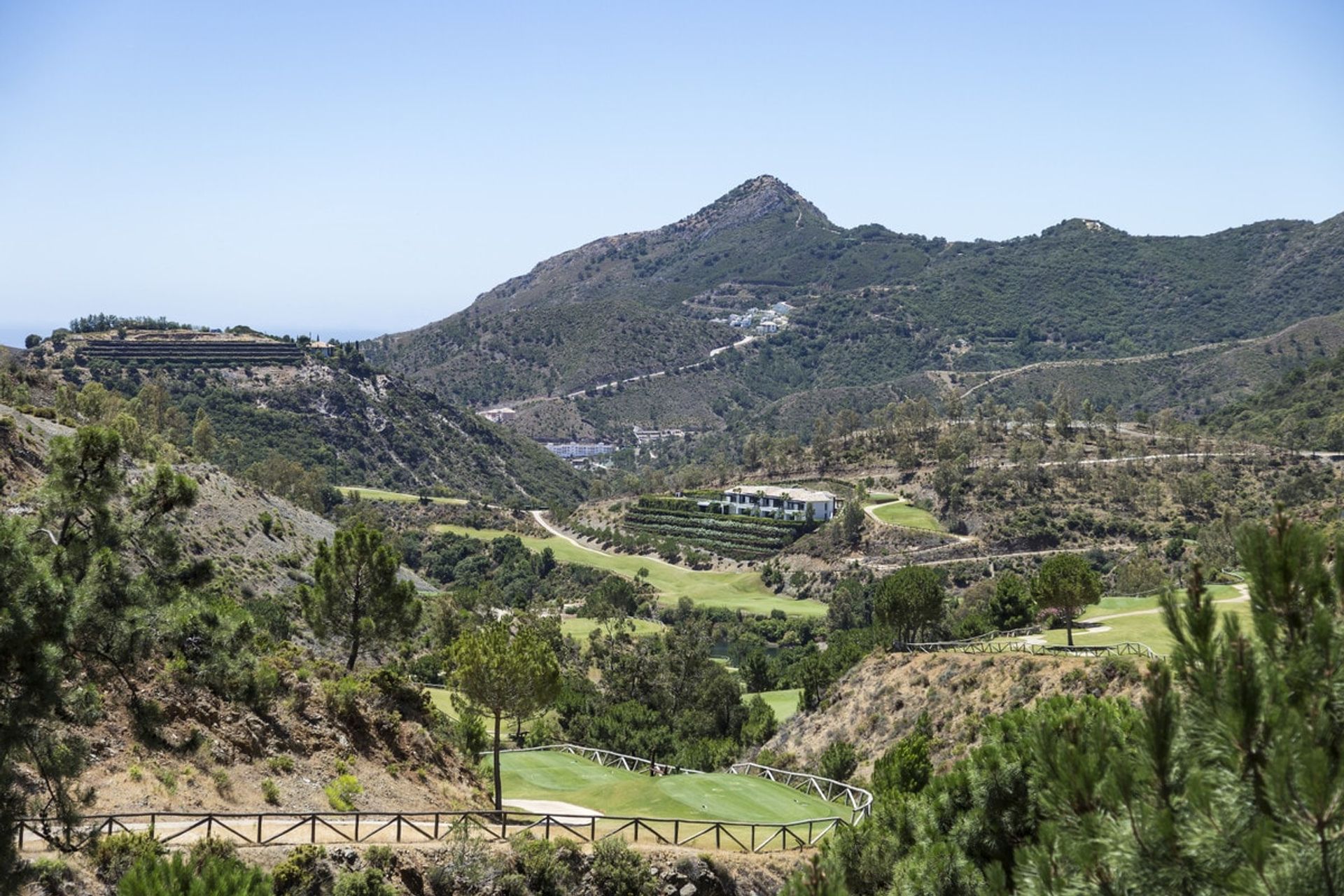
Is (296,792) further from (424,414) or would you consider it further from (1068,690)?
(424,414)

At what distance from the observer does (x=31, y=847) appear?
16812mm

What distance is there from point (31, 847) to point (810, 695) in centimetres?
3856

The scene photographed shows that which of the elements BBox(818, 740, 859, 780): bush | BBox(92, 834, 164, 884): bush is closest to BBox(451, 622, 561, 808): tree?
BBox(92, 834, 164, 884): bush

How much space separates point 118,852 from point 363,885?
372 cm

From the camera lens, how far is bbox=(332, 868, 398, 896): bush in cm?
1822

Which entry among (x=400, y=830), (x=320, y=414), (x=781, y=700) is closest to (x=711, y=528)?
(x=781, y=700)

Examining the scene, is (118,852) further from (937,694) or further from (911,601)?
(911,601)

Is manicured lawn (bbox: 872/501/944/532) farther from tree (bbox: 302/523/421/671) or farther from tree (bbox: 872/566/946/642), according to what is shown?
tree (bbox: 302/523/421/671)

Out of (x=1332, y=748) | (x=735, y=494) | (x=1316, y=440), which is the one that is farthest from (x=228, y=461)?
(x=1332, y=748)

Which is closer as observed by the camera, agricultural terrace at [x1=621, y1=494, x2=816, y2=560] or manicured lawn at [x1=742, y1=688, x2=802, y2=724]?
manicured lawn at [x1=742, y1=688, x2=802, y2=724]

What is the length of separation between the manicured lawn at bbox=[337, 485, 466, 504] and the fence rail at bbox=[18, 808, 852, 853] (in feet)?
345

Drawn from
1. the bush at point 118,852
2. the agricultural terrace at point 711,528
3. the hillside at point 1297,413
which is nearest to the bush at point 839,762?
the bush at point 118,852

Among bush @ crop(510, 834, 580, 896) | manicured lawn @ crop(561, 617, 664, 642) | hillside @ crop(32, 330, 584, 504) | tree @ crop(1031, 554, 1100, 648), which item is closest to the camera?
bush @ crop(510, 834, 580, 896)

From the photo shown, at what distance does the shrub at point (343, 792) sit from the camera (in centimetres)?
2277
